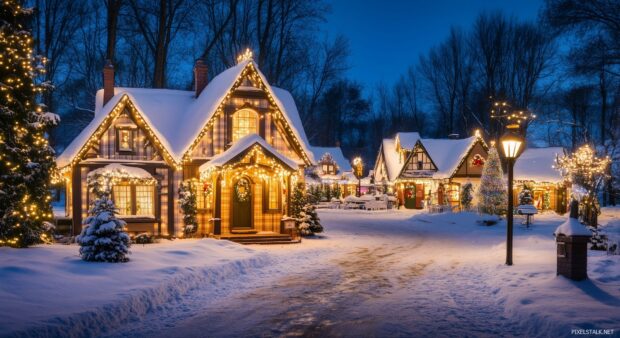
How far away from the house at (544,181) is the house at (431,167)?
3680mm

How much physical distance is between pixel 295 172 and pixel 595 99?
4059 centimetres

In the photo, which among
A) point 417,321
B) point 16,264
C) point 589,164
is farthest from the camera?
point 589,164

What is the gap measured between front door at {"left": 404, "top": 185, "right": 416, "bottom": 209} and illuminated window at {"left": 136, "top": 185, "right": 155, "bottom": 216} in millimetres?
32701

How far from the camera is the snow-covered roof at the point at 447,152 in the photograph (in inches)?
1804

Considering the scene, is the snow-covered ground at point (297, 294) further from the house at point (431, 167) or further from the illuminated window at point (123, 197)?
the house at point (431, 167)

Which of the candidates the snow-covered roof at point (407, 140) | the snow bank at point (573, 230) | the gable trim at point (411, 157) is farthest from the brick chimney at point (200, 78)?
the snow-covered roof at point (407, 140)

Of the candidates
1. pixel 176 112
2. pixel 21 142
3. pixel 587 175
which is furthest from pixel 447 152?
pixel 21 142

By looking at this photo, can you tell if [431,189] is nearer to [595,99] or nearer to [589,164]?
[595,99]

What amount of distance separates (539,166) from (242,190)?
1253 inches

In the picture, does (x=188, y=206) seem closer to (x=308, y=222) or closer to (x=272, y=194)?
(x=272, y=194)

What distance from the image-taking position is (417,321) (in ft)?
28.7

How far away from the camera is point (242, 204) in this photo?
22047 millimetres

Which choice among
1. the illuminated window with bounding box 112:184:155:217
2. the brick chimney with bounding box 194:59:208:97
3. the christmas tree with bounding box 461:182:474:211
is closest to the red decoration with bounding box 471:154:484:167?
the christmas tree with bounding box 461:182:474:211

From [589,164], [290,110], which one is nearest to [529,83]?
[589,164]
